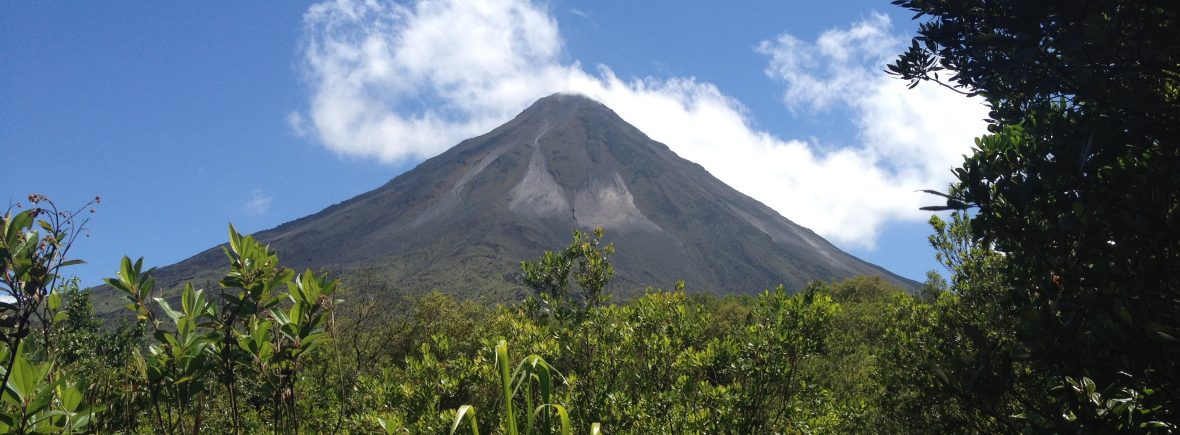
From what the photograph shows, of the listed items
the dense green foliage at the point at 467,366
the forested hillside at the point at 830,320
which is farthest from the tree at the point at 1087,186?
the dense green foliage at the point at 467,366

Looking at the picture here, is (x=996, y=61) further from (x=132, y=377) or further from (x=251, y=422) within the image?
(x=251, y=422)

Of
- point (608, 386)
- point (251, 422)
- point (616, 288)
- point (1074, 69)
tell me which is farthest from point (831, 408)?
point (616, 288)

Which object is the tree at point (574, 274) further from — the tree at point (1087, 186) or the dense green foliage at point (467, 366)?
the tree at point (1087, 186)

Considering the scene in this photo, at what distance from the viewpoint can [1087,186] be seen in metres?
3.59

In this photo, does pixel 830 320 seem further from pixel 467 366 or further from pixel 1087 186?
pixel 467 366

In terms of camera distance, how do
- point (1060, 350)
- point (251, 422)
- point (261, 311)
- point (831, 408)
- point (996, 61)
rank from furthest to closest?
point (251, 422) → point (831, 408) → point (996, 61) → point (1060, 350) → point (261, 311)

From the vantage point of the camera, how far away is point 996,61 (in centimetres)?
493

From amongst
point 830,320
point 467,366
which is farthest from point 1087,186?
point 467,366

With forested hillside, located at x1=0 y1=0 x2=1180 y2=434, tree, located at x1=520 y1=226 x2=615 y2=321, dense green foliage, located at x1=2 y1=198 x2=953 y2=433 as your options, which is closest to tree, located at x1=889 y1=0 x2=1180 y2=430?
forested hillside, located at x1=0 y1=0 x2=1180 y2=434

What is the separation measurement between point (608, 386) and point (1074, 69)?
520 centimetres

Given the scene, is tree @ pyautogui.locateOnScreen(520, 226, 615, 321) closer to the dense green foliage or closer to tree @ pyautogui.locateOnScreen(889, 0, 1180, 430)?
the dense green foliage

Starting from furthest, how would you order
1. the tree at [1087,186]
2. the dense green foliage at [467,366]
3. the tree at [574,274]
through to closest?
the tree at [574,274]
the tree at [1087,186]
the dense green foliage at [467,366]

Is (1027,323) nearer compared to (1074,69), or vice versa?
(1027,323)

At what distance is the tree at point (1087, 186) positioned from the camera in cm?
310
